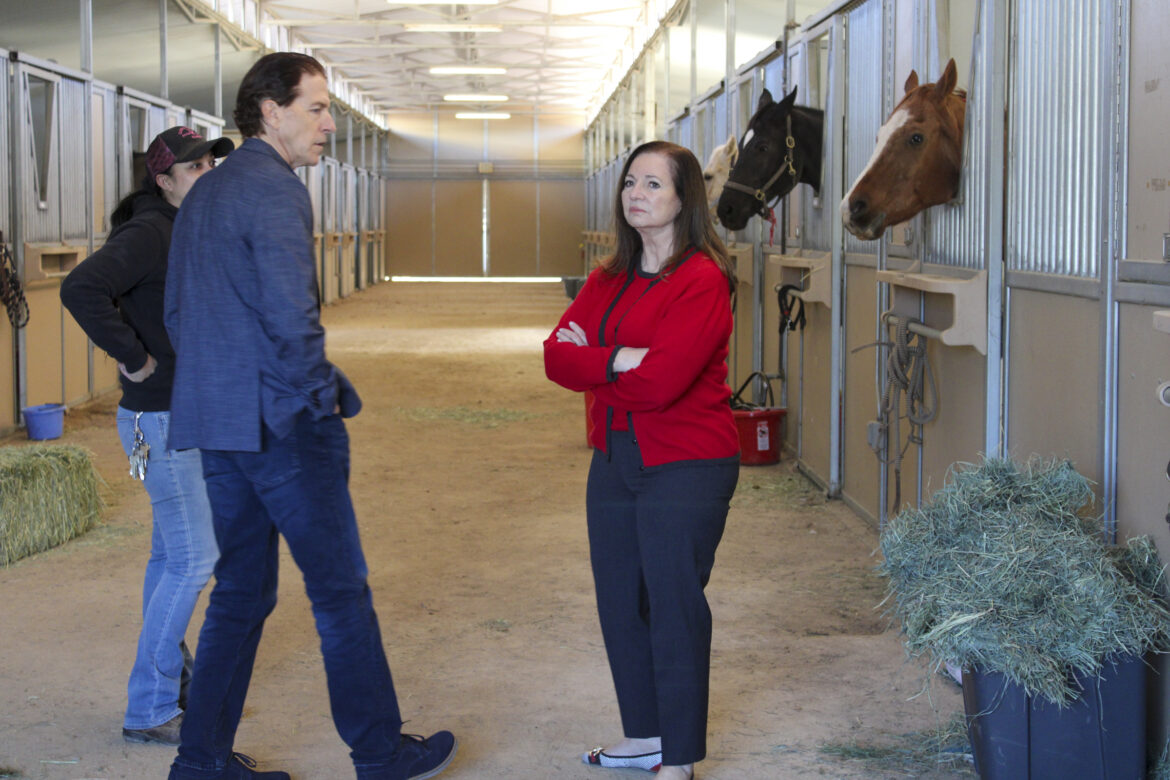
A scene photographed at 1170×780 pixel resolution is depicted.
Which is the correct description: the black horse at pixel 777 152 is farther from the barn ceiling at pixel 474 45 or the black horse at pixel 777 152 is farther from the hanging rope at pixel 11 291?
the barn ceiling at pixel 474 45

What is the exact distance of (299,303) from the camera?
2.17 metres

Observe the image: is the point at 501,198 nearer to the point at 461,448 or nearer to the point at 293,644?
the point at 461,448

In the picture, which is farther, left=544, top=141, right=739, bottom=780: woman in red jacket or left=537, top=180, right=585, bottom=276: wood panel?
left=537, top=180, right=585, bottom=276: wood panel

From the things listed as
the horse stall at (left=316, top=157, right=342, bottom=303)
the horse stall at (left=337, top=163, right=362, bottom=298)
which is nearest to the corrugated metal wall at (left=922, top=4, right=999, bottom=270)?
the horse stall at (left=316, top=157, right=342, bottom=303)

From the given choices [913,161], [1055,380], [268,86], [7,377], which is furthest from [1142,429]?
[7,377]

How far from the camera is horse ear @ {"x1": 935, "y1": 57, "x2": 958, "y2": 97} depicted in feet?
12.2

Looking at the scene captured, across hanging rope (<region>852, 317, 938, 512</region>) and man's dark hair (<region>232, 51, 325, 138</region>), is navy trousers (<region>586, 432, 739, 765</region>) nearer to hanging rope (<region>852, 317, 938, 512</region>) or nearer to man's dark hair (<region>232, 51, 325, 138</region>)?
man's dark hair (<region>232, 51, 325, 138</region>)

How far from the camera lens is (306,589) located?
7.61 feet

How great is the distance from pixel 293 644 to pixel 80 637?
63 centimetres

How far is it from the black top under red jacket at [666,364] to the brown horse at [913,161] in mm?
1740

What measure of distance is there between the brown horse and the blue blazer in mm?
2292

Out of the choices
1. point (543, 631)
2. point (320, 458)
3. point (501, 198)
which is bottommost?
point (543, 631)

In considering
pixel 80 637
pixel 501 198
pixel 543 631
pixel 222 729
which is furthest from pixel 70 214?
pixel 501 198

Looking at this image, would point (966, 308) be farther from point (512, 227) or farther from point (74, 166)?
point (512, 227)
